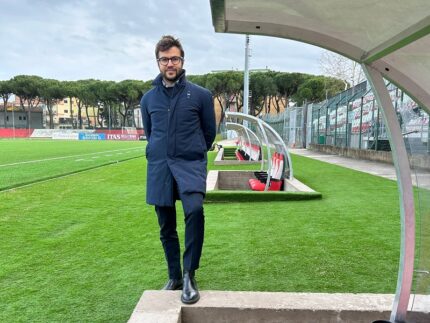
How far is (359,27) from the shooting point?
228cm

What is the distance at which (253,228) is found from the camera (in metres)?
6.11

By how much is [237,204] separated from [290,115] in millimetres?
30330

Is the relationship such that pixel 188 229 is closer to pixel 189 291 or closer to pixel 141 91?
pixel 189 291

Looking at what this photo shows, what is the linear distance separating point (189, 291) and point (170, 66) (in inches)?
61.3

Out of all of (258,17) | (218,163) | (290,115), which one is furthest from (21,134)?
(258,17)

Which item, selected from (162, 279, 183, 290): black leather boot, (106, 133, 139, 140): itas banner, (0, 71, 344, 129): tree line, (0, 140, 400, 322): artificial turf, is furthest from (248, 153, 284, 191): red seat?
Answer: (106, 133, 139, 140): itas banner

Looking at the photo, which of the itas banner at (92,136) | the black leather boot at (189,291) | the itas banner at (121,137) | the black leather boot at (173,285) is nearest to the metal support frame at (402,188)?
the black leather boot at (189,291)

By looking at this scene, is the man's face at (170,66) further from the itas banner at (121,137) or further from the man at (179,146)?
the itas banner at (121,137)

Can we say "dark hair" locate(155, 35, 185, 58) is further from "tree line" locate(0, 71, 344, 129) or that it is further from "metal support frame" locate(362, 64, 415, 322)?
"tree line" locate(0, 71, 344, 129)

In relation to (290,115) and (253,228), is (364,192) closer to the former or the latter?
(253,228)

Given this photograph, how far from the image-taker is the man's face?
314 centimetres

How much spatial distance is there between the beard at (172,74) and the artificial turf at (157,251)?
173 cm

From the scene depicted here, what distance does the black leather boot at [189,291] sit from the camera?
3.10m

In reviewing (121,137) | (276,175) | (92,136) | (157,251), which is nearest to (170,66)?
(157,251)
